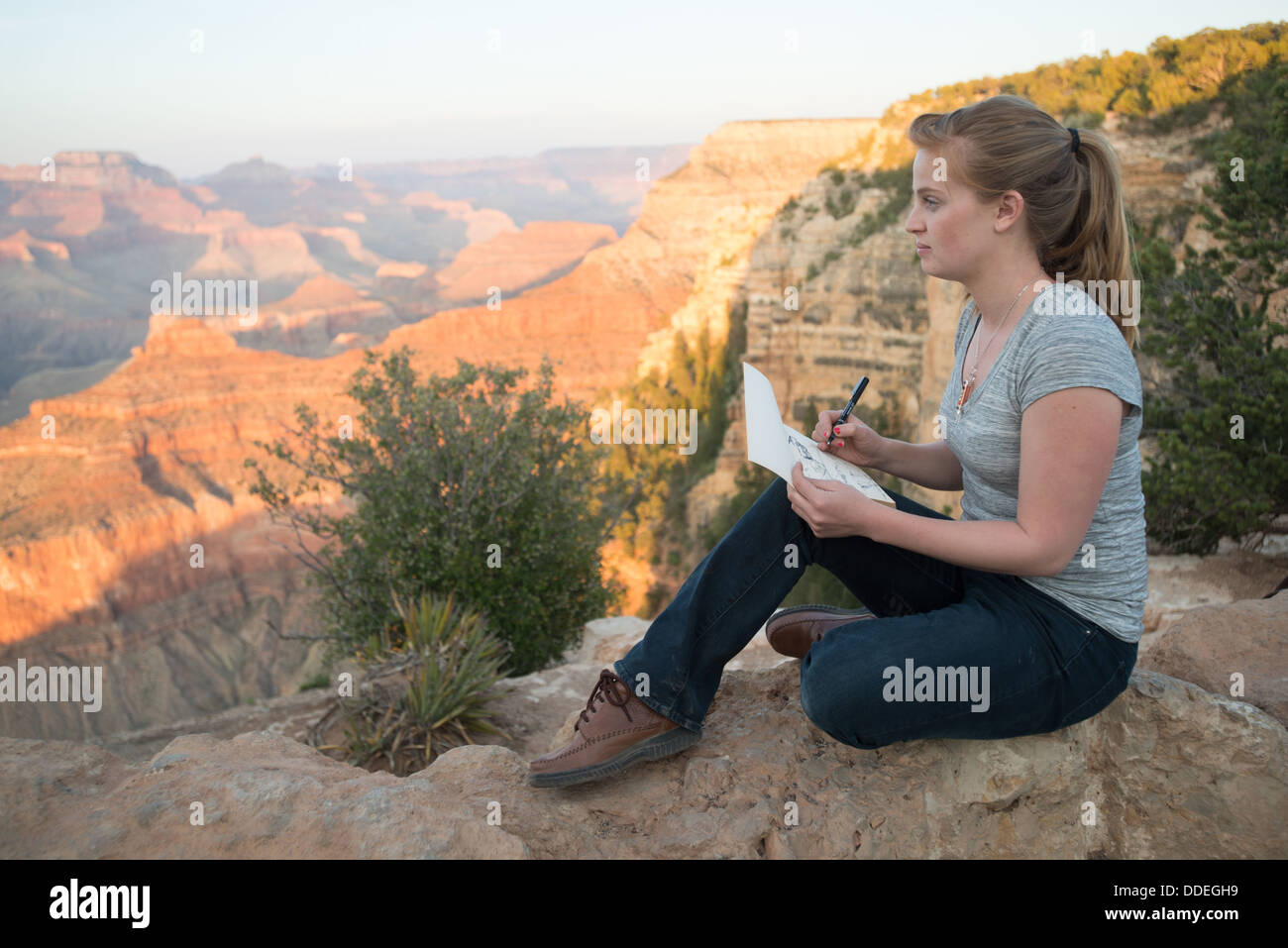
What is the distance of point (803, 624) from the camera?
2.71m

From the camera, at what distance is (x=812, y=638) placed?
8.84ft

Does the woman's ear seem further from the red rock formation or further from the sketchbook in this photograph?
the red rock formation

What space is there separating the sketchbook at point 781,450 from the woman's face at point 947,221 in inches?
21.2

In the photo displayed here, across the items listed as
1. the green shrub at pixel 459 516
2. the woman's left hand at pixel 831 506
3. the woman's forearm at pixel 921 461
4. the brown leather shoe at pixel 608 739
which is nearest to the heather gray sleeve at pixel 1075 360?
the woman's left hand at pixel 831 506

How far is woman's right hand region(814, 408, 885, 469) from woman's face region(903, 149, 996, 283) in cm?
60

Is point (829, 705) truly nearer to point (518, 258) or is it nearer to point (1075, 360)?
point (1075, 360)

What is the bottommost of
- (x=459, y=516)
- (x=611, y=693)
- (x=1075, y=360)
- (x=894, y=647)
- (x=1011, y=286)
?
(x=459, y=516)

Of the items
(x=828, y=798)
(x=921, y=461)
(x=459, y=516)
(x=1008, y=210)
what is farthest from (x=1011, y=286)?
(x=459, y=516)

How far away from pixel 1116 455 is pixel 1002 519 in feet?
0.95

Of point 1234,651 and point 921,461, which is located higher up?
point 921,461

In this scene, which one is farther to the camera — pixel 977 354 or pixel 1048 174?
pixel 977 354

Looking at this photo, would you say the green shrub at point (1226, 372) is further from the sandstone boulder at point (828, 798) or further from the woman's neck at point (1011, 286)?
the woman's neck at point (1011, 286)
